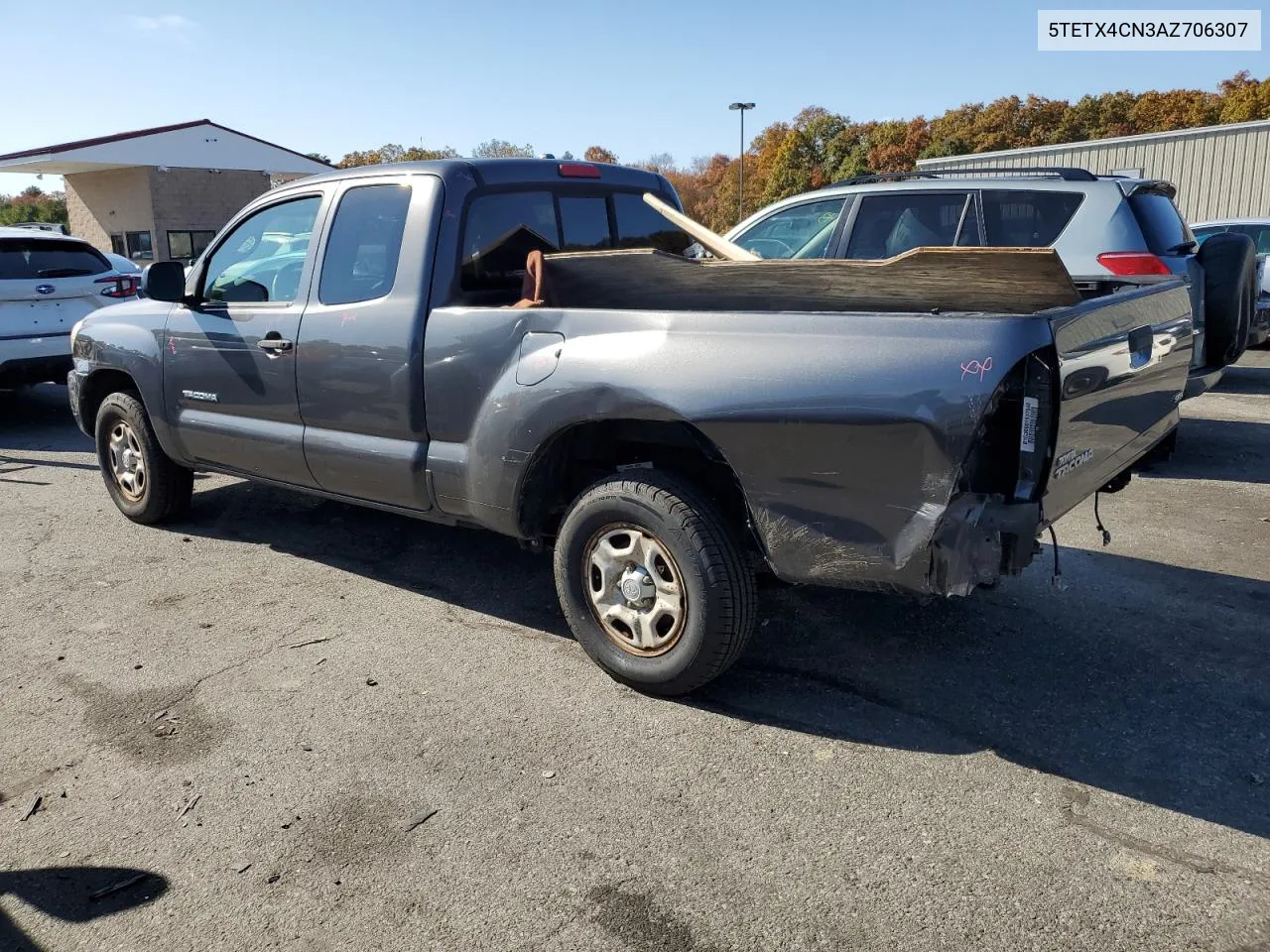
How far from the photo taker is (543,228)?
4.63m

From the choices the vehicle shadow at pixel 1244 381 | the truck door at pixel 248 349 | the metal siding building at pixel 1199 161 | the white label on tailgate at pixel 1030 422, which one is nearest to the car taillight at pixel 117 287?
the truck door at pixel 248 349

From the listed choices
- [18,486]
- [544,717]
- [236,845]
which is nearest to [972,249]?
[544,717]

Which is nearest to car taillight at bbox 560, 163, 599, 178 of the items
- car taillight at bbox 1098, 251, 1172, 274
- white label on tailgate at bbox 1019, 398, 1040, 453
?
white label on tailgate at bbox 1019, 398, 1040, 453

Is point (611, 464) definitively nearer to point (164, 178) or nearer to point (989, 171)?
point (989, 171)

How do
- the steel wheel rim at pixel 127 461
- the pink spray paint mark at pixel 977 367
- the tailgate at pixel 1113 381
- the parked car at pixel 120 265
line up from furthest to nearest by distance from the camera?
the parked car at pixel 120 265 < the steel wheel rim at pixel 127 461 < the tailgate at pixel 1113 381 < the pink spray paint mark at pixel 977 367

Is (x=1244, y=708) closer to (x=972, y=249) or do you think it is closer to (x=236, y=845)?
(x=972, y=249)

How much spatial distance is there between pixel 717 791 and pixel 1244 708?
1940 millimetres

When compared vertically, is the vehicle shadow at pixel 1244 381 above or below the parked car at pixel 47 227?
below

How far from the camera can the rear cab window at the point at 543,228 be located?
14.0 feet

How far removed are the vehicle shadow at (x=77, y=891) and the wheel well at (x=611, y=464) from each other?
1792 millimetres

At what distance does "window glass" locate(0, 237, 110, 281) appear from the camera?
30.2 feet

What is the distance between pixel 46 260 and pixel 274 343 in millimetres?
6312

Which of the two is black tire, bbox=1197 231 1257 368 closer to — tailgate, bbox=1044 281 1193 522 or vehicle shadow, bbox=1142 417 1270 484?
vehicle shadow, bbox=1142 417 1270 484

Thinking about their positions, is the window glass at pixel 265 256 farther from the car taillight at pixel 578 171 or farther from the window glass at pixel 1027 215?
the window glass at pixel 1027 215
